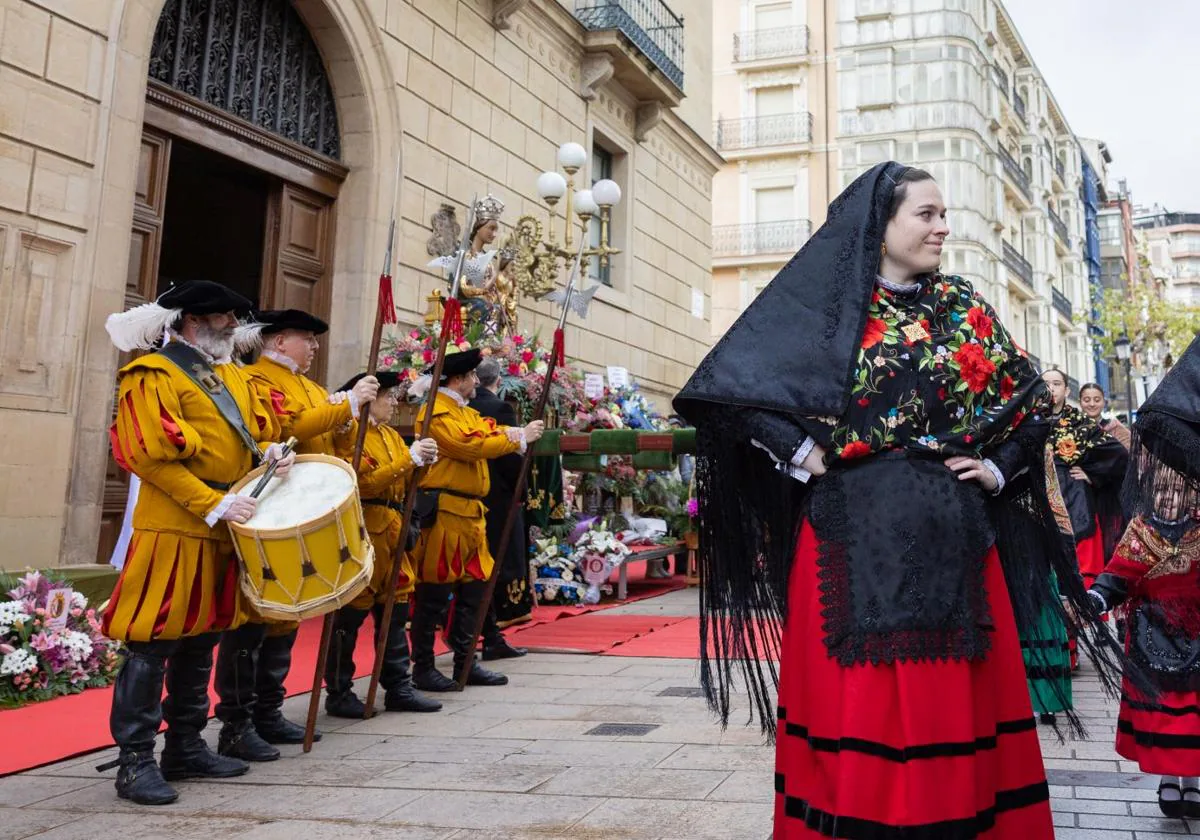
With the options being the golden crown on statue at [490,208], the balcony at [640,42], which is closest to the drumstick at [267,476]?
the golden crown on statue at [490,208]

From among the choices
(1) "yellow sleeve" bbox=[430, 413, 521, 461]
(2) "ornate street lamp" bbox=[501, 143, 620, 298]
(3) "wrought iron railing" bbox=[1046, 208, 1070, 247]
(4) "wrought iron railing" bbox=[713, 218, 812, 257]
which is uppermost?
(3) "wrought iron railing" bbox=[1046, 208, 1070, 247]

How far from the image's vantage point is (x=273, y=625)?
509 centimetres

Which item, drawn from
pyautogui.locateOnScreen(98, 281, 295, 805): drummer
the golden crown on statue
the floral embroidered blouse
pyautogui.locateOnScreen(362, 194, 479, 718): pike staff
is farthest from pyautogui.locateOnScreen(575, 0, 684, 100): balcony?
the floral embroidered blouse

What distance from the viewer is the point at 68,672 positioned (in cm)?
618

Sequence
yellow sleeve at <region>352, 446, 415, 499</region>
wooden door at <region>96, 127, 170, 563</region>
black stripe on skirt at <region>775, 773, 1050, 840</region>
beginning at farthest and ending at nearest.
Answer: wooden door at <region>96, 127, 170, 563</region>
yellow sleeve at <region>352, 446, 415, 499</region>
black stripe on skirt at <region>775, 773, 1050, 840</region>

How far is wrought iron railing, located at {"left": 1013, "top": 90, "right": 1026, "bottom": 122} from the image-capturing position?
4460 centimetres

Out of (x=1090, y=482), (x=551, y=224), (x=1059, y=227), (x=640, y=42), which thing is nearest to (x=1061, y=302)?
(x=1059, y=227)

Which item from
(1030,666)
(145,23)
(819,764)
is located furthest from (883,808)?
(145,23)

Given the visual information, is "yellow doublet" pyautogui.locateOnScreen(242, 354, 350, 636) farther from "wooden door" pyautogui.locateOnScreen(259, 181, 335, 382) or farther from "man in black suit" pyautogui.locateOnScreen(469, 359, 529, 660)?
"wooden door" pyautogui.locateOnScreen(259, 181, 335, 382)

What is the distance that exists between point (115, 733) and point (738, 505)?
2.66 m

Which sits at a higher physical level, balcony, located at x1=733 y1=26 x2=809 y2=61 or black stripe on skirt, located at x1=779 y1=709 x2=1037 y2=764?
balcony, located at x1=733 y1=26 x2=809 y2=61

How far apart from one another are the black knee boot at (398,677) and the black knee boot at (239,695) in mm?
946

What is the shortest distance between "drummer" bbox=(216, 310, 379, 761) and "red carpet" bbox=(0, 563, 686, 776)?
2.30 ft

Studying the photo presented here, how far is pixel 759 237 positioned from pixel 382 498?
3257cm
